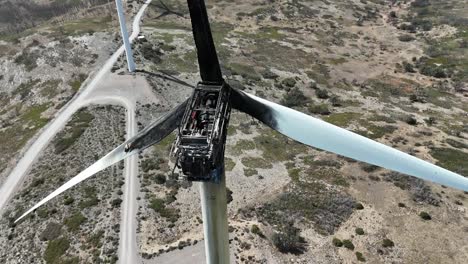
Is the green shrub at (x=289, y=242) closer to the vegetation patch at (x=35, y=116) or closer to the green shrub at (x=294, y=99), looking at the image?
the green shrub at (x=294, y=99)

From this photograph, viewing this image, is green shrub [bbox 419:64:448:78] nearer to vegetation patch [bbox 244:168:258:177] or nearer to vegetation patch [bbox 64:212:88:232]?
vegetation patch [bbox 244:168:258:177]

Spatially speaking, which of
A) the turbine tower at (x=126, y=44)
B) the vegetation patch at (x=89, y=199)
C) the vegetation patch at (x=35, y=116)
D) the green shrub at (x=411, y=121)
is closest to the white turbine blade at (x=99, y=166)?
the vegetation patch at (x=89, y=199)

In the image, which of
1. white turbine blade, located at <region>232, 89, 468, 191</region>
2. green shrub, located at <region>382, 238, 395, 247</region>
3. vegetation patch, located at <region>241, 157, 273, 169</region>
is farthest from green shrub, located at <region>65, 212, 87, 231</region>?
green shrub, located at <region>382, 238, 395, 247</region>

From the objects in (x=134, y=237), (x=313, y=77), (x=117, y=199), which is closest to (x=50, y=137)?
(x=117, y=199)

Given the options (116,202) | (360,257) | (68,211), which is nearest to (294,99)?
(360,257)

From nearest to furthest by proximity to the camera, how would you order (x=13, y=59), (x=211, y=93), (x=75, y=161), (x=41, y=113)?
(x=211, y=93), (x=75, y=161), (x=41, y=113), (x=13, y=59)

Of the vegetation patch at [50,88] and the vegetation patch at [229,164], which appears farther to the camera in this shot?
the vegetation patch at [50,88]

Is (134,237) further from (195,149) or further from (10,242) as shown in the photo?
(195,149)
